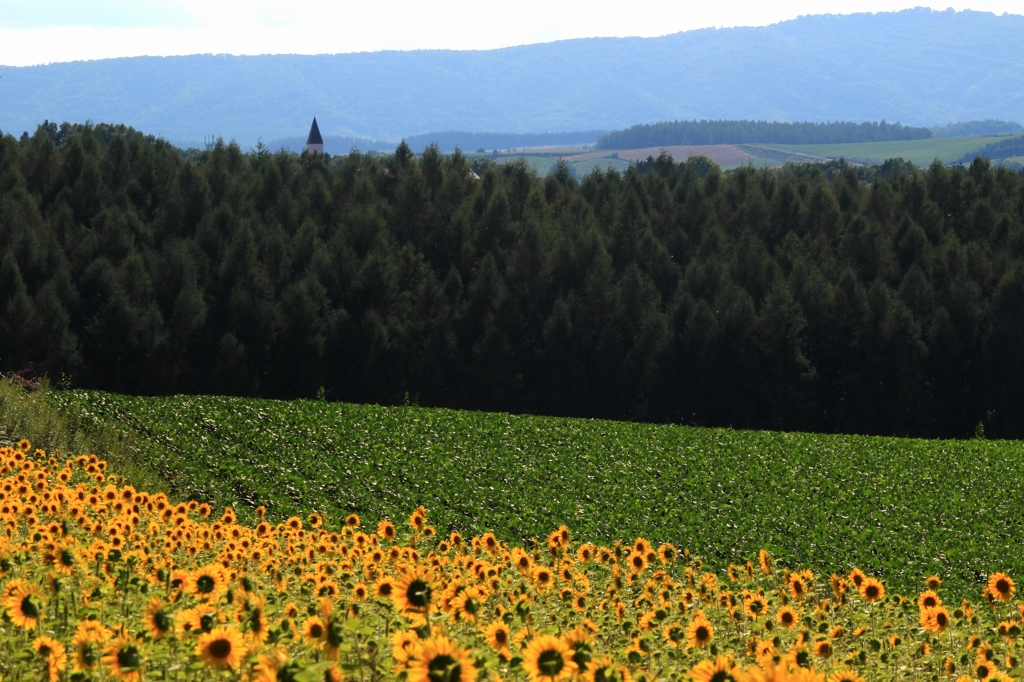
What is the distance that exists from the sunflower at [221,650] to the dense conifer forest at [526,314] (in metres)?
34.8

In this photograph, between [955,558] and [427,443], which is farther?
[427,443]

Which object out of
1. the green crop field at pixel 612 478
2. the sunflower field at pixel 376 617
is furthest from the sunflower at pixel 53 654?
the green crop field at pixel 612 478

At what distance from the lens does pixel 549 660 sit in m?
3.73

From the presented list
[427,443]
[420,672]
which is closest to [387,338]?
[427,443]

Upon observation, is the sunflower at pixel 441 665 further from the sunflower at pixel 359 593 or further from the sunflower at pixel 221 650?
the sunflower at pixel 359 593

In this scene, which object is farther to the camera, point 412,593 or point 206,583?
point 206,583

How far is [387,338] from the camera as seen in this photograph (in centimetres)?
4122

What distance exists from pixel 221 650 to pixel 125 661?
438 mm

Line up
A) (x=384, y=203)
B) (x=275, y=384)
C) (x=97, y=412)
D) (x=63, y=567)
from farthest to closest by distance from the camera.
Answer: (x=384, y=203)
(x=275, y=384)
(x=97, y=412)
(x=63, y=567)

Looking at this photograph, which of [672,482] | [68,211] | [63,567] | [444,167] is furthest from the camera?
[444,167]

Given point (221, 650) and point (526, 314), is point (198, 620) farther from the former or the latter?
point (526, 314)

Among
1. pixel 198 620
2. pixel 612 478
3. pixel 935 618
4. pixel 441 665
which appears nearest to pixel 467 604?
pixel 198 620

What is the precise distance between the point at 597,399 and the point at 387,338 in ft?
28.2

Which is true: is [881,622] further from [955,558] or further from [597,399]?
[597,399]
